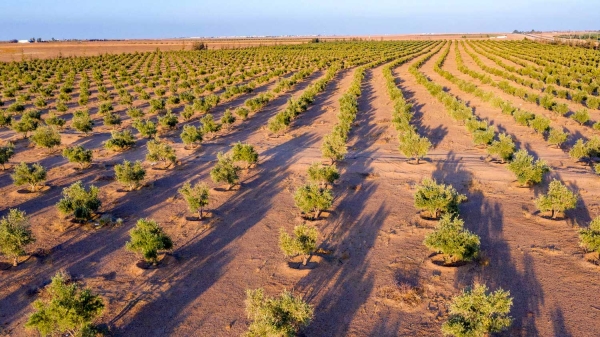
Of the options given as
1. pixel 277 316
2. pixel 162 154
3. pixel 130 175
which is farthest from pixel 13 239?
pixel 162 154

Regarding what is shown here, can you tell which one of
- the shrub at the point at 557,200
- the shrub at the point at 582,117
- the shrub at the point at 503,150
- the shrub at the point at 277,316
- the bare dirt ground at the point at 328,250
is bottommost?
→ the bare dirt ground at the point at 328,250

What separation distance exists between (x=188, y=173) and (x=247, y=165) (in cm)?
284

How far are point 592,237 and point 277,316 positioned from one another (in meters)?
9.26

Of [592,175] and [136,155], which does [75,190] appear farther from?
[592,175]

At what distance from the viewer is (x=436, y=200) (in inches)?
547

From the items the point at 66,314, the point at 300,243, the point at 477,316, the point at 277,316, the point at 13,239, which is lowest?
the point at 477,316

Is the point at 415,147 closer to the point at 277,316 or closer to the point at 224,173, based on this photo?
the point at 224,173

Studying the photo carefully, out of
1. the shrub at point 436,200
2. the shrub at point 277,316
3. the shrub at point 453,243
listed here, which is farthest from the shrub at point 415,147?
the shrub at point 277,316

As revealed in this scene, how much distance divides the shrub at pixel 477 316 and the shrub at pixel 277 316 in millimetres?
2942

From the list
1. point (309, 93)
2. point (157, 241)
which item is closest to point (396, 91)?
point (309, 93)

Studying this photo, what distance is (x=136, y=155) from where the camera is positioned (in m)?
22.2

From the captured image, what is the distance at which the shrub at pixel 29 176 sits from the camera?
16.6m

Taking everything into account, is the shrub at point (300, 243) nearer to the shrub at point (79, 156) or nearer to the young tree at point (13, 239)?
the young tree at point (13, 239)

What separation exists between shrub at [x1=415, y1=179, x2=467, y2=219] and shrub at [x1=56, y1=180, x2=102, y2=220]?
1156 cm
